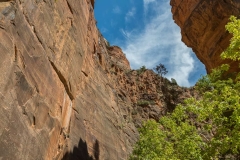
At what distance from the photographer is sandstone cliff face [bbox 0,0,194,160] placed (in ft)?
29.0

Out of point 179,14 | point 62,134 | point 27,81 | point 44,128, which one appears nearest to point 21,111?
point 27,81

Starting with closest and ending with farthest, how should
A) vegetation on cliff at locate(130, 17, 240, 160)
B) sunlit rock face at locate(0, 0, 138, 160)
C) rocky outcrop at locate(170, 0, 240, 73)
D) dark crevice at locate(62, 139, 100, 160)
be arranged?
sunlit rock face at locate(0, 0, 138, 160) < vegetation on cliff at locate(130, 17, 240, 160) < dark crevice at locate(62, 139, 100, 160) < rocky outcrop at locate(170, 0, 240, 73)

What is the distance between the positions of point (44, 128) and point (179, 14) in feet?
99.1

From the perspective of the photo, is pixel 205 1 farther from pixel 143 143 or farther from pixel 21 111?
pixel 21 111

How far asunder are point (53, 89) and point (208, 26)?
2268 centimetres

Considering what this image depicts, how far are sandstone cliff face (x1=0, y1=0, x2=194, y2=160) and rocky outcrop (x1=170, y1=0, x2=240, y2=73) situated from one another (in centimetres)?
1248

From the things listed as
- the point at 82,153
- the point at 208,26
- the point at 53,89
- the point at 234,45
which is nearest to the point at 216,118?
the point at 234,45

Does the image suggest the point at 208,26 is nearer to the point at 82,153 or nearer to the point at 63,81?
the point at 63,81

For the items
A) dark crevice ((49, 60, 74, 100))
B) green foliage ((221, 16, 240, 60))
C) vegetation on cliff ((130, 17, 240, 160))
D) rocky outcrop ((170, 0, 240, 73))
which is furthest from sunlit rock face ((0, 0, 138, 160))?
rocky outcrop ((170, 0, 240, 73))

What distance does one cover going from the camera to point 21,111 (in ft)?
30.4

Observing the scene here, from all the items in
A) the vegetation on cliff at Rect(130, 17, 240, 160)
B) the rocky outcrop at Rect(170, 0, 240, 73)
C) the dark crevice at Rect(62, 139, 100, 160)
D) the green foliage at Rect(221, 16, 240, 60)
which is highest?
the rocky outcrop at Rect(170, 0, 240, 73)

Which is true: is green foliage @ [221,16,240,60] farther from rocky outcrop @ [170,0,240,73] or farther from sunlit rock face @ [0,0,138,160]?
rocky outcrop @ [170,0,240,73]

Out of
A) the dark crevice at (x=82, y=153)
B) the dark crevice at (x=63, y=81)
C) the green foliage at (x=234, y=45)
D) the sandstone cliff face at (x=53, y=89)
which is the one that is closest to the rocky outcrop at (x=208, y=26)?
the sandstone cliff face at (x=53, y=89)

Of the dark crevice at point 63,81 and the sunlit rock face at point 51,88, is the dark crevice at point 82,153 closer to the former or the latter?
the sunlit rock face at point 51,88
